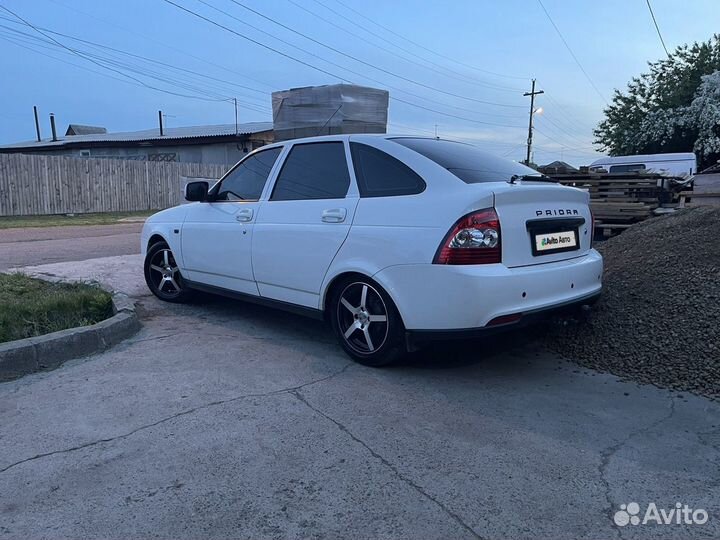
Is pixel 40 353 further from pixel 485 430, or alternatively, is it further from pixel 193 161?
pixel 193 161

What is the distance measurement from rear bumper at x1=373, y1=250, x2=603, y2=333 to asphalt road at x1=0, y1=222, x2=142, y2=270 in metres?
7.25

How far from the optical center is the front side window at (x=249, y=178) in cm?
528

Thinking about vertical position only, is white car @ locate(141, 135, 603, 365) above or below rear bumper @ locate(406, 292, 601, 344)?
above

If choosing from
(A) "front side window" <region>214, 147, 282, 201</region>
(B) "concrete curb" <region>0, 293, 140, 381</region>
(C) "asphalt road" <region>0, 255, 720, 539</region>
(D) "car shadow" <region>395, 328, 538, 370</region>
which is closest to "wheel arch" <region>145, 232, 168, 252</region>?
(A) "front side window" <region>214, 147, 282, 201</region>

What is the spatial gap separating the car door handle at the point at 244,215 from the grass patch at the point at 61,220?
1358 cm

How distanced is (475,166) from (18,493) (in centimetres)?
354

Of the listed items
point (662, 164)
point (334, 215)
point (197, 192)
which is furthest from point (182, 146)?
point (334, 215)

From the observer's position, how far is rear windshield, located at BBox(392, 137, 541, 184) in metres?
4.14

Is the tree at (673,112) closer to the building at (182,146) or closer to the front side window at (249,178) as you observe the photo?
the building at (182,146)

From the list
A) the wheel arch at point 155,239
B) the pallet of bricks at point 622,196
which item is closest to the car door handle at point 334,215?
the wheel arch at point 155,239

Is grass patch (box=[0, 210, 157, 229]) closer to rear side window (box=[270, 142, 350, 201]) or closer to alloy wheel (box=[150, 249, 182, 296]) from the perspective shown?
alloy wheel (box=[150, 249, 182, 296])

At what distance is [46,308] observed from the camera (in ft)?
17.2

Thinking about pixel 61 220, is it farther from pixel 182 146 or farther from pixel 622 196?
pixel 622 196

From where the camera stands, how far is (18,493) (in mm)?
2670
